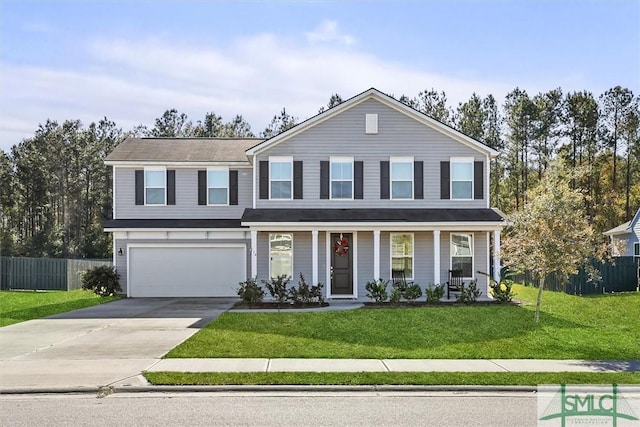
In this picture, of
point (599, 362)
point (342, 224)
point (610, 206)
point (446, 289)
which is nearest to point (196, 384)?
point (599, 362)

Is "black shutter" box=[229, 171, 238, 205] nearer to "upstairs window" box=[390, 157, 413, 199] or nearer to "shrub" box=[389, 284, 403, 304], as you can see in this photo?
"upstairs window" box=[390, 157, 413, 199]

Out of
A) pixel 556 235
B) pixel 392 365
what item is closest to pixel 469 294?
pixel 556 235

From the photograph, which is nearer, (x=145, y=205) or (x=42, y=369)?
(x=42, y=369)

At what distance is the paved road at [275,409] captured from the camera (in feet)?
25.1

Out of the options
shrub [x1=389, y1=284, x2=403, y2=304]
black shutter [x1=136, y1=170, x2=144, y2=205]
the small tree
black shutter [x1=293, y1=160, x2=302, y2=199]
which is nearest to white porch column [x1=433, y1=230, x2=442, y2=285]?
shrub [x1=389, y1=284, x2=403, y2=304]

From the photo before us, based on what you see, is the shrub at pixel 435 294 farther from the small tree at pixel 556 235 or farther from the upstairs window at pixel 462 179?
the small tree at pixel 556 235

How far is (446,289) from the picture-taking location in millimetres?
22188

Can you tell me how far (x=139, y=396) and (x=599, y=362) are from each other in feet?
28.3

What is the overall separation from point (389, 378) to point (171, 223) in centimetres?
1596

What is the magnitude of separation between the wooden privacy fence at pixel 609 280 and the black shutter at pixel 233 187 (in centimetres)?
1285

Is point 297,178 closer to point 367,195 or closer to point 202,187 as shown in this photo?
point 367,195

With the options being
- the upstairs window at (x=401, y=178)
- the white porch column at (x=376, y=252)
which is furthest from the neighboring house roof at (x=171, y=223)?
the upstairs window at (x=401, y=178)

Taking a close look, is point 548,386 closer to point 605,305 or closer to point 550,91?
point 605,305

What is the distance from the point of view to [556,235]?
14.8 m
